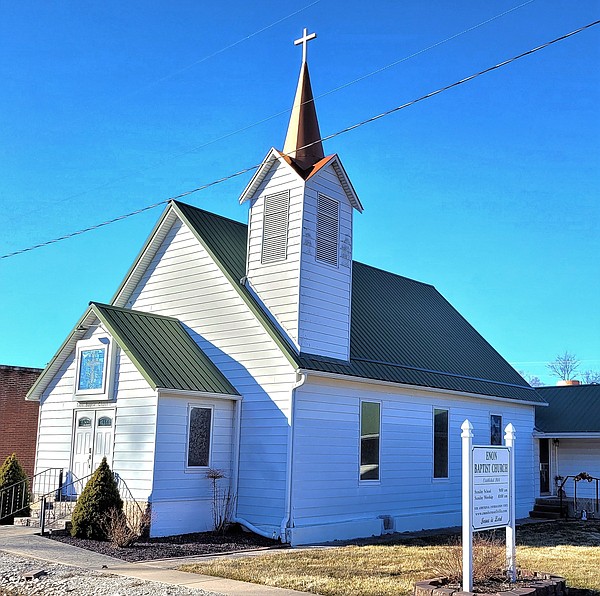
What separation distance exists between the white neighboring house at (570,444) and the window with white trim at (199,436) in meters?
15.1

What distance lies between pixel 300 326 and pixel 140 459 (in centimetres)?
477

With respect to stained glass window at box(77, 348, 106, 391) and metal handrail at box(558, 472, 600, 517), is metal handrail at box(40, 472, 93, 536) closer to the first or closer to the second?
stained glass window at box(77, 348, 106, 391)

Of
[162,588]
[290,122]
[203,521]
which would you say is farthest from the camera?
[290,122]

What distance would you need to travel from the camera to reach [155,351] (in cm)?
1880

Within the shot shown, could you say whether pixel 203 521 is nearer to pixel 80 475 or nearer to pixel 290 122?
pixel 80 475

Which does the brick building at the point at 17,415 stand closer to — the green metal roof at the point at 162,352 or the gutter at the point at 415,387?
the green metal roof at the point at 162,352

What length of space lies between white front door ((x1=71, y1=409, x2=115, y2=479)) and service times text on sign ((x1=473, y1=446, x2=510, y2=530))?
32.4ft

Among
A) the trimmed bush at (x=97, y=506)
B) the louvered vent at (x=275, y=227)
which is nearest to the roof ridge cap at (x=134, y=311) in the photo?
the louvered vent at (x=275, y=227)

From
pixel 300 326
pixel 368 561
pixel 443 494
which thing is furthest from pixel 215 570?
pixel 443 494

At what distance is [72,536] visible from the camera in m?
16.6

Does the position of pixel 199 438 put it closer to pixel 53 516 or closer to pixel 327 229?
pixel 53 516

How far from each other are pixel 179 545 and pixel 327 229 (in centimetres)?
843

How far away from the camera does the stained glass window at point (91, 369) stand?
62.2 feet

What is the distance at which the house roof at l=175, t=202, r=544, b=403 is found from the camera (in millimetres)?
20312
